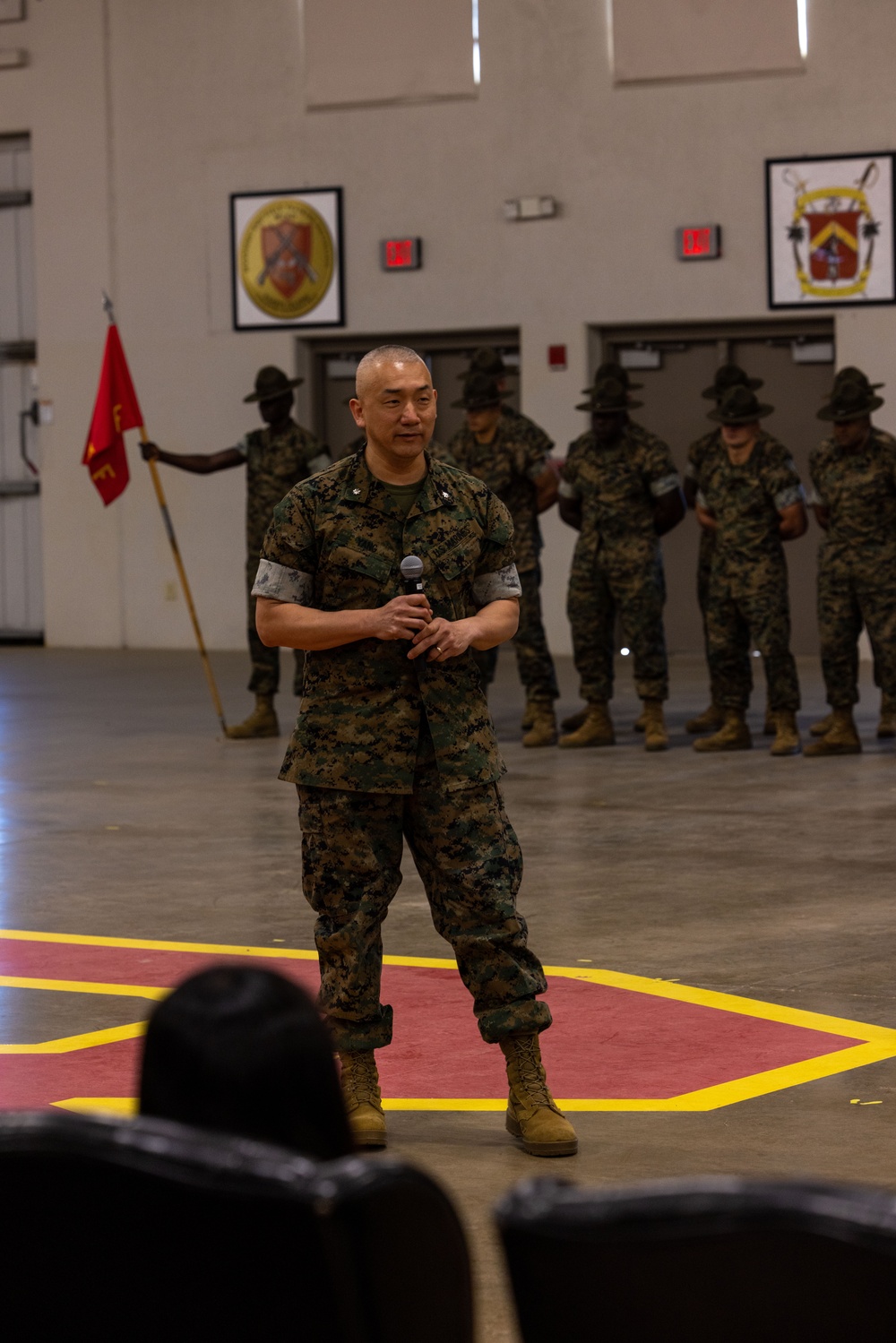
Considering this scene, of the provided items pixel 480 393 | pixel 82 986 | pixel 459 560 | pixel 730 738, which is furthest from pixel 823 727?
pixel 459 560

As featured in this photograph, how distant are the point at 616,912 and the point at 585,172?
1064cm

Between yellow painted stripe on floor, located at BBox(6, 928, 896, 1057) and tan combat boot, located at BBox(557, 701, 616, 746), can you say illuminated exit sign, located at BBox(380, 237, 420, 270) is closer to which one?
tan combat boot, located at BBox(557, 701, 616, 746)

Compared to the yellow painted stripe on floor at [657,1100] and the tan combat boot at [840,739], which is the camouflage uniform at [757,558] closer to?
the tan combat boot at [840,739]

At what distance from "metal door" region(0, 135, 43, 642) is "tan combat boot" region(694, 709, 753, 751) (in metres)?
9.80

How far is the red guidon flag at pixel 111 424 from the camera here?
12.0 m

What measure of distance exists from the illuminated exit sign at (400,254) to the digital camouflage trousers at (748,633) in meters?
6.66

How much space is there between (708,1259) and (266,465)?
35.5 feet

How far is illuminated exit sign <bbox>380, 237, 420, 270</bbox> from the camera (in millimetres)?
16922

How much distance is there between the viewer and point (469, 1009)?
217 inches

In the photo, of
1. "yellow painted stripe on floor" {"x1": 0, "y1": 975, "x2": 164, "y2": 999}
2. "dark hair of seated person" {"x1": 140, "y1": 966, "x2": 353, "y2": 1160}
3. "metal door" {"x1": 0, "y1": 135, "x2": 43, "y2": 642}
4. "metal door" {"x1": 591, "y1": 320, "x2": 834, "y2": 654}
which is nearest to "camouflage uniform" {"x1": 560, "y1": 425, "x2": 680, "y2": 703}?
"metal door" {"x1": 591, "y1": 320, "x2": 834, "y2": 654}

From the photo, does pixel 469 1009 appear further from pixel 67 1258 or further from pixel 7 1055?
pixel 67 1258

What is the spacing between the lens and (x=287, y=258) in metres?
17.5

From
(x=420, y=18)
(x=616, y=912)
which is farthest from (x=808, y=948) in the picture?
(x=420, y=18)

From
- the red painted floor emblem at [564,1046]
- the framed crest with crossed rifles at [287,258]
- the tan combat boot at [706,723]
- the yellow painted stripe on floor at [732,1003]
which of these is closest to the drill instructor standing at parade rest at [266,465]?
the tan combat boot at [706,723]
